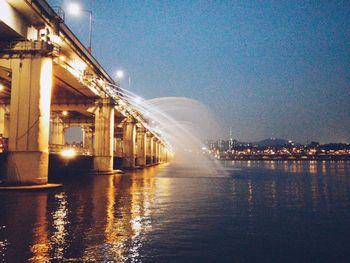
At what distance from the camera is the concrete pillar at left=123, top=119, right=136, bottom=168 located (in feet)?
219

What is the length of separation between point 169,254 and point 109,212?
6484 millimetres

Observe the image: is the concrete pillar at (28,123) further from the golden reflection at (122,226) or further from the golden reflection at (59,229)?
the golden reflection at (59,229)

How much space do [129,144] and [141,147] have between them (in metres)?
19.5

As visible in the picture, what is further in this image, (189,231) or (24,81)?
(24,81)

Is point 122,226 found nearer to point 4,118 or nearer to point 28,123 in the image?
point 28,123

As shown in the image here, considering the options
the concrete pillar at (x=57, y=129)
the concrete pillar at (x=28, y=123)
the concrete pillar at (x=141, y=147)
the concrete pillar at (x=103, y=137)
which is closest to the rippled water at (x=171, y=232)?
the concrete pillar at (x=28, y=123)

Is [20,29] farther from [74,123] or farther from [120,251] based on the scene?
[74,123]

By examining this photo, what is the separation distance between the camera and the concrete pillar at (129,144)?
219ft

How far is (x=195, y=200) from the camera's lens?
18.0 meters

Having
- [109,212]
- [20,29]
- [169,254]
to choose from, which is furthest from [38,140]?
[169,254]

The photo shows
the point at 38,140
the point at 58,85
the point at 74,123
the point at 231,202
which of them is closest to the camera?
the point at 231,202

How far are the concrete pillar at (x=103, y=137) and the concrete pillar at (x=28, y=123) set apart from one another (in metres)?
22.7

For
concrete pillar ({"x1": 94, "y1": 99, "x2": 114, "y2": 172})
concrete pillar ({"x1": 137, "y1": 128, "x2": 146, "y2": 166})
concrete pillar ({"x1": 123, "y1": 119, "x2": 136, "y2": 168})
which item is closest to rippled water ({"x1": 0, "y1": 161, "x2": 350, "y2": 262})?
concrete pillar ({"x1": 94, "y1": 99, "x2": 114, "y2": 172})

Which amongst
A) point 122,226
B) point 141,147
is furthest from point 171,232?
point 141,147
